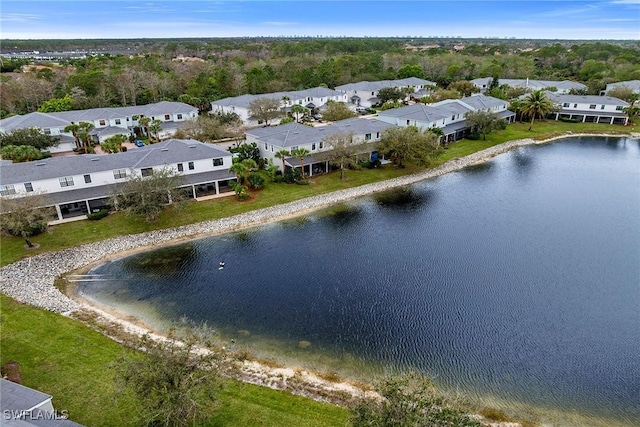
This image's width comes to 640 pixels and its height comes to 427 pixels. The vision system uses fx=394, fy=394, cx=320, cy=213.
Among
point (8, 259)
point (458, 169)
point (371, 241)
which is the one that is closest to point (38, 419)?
point (8, 259)

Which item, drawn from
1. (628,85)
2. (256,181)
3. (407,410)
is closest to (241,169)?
(256,181)

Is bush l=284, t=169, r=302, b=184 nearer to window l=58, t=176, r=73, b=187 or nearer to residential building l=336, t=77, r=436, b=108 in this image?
window l=58, t=176, r=73, b=187

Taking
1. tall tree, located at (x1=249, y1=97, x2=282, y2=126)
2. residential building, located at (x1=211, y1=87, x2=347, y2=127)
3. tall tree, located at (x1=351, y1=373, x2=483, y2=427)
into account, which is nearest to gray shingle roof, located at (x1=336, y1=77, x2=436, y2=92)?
residential building, located at (x1=211, y1=87, x2=347, y2=127)

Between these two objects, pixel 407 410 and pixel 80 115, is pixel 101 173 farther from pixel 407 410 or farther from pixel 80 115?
pixel 407 410

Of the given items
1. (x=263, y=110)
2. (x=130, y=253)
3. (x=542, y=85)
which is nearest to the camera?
(x=130, y=253)

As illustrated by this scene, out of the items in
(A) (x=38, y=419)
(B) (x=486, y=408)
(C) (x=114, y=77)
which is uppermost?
(C) (x=114, y=77)

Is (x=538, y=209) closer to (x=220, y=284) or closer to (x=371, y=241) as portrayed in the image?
(x=371, y=241)

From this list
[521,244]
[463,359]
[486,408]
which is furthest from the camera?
[521,244]

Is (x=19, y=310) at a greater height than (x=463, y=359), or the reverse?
(x=19, y=310)
